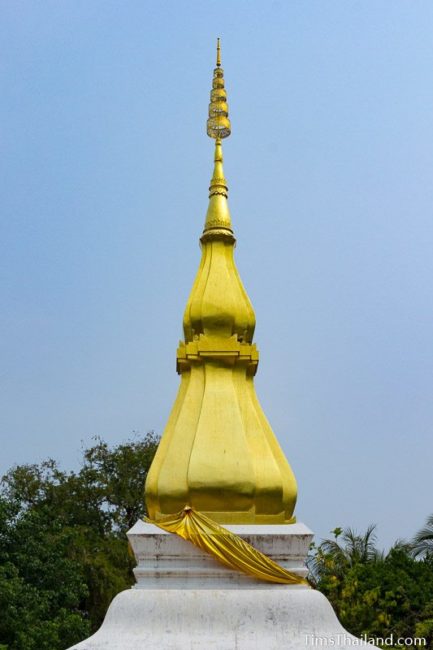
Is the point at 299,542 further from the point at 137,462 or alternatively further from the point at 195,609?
the point at 137,462

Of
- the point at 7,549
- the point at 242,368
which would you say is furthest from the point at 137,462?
the point at 242,368

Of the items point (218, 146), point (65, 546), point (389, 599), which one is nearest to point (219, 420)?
point (218, 146)

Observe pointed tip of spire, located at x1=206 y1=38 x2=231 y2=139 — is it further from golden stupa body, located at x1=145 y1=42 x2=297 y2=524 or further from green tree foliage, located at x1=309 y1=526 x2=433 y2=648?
green tree foliage, located at x1=309 y1=526 x2=433 y2=648

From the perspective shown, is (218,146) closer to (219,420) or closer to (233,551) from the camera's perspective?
(219,420)

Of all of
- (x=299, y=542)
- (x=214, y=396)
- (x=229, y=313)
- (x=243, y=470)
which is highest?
(x=229, y=313)

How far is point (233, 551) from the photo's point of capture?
7.77m

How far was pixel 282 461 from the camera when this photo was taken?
8.79 metres

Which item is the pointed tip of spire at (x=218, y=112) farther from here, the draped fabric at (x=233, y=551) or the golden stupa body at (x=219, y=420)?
the draped fabric at (x=233, y=551)

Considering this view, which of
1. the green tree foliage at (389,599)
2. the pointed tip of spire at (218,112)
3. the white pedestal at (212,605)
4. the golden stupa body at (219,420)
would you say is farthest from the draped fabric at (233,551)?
the green tree foliage at (389,599)

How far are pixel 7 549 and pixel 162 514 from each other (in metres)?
9.75

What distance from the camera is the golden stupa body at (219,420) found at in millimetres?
8180

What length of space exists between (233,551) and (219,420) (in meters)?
1.59

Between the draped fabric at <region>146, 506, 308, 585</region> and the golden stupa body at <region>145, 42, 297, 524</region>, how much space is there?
0.28m

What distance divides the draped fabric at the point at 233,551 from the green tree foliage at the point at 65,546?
8219 mm
